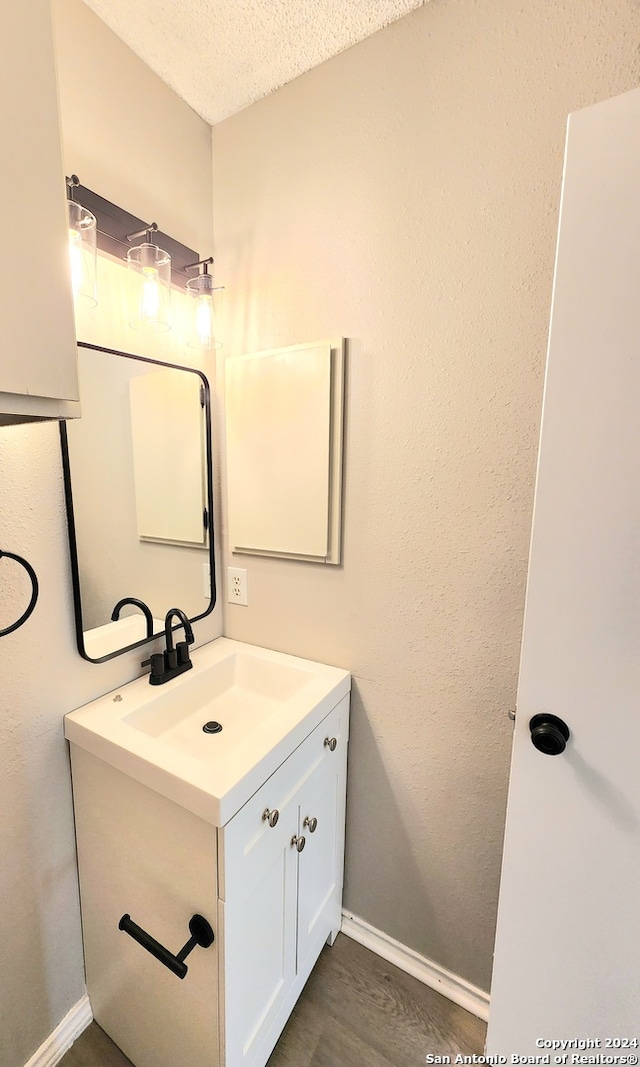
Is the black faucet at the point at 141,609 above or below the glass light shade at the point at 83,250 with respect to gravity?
below

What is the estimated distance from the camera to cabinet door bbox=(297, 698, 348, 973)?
1.11 metres

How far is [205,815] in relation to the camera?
2.58 ft

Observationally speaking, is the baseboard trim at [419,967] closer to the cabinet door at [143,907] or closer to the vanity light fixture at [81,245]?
the cabinet door at [143,907]

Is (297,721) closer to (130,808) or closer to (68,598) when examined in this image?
(130,808)

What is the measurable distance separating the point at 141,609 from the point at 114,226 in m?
1.02

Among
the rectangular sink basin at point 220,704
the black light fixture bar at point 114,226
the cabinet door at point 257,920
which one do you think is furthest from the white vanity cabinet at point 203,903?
the black light fixture bar at point 114,226

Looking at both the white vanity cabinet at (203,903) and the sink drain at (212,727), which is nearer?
the white vanity cabinet at (203,903)

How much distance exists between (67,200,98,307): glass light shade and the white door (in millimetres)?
962

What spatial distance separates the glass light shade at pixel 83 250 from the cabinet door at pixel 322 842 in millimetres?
1241

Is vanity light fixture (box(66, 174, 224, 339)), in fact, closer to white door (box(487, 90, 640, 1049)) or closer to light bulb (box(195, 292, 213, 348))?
light bulb (box(195, 292, 213, 348))

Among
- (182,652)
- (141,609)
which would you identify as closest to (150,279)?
(141,609)

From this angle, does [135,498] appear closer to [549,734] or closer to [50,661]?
[50,661]

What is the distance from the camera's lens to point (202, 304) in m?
1.26

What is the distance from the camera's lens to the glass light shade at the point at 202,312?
4.06 feet
